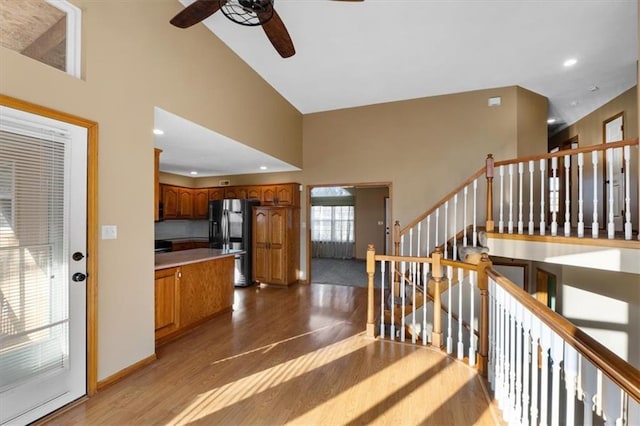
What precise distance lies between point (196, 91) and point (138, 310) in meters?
2.26

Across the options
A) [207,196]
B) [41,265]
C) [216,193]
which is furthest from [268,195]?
[41,265]

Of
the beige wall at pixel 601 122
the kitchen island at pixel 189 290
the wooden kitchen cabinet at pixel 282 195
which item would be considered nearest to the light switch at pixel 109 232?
the kitchen island at pixel 189 290

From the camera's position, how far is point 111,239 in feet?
7.07

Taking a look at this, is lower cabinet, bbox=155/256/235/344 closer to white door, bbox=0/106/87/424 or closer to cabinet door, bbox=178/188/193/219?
white door, bbox=0/106/87/424

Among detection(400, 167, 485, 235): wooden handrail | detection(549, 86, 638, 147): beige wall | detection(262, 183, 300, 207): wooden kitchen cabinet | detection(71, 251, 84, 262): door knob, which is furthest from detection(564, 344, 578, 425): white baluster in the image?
detection(262, 183, 300, 207): wooden kitchen cabinet

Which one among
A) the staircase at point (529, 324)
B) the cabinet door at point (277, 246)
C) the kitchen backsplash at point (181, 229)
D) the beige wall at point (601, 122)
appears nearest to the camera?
the staircase at point (529, 324)

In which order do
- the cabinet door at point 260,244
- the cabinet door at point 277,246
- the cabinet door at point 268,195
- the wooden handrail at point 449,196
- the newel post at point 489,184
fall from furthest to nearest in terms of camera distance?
the cabinet door at point 268,195
the cabinet door at point 260,244
the cabinet door at point 277,246
the wooden handrail at point 449,196
the newel post at point 489,184

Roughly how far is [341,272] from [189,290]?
4.26m

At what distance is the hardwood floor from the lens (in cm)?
182

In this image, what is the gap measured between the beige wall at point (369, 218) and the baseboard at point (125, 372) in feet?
22.3

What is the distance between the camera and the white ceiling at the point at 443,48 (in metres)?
2.77

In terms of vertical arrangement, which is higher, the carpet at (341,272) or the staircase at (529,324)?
the staircase at (529,324)

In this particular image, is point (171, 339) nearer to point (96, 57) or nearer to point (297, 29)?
point (96, 57)

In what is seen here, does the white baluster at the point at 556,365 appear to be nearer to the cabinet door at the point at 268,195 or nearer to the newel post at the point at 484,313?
the newel post at the point at 484,313
